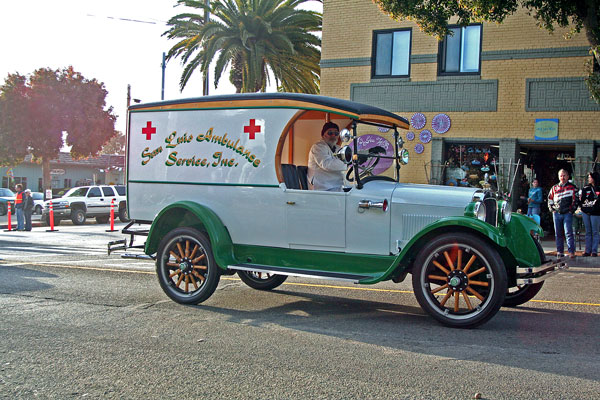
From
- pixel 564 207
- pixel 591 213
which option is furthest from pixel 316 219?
pixel 591 213

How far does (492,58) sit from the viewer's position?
17234mm

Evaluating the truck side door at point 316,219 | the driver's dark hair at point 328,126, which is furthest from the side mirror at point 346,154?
the driver's dark hair at point 328,126

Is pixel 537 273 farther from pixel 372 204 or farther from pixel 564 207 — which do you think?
pixel 564 207

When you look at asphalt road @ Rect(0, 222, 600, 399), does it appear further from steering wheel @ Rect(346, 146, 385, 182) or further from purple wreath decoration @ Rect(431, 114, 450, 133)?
purple wreath decoration @ Rect(431, 114, 450, 133)

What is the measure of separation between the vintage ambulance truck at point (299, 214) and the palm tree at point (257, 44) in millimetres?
14812

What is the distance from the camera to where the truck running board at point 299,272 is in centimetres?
607

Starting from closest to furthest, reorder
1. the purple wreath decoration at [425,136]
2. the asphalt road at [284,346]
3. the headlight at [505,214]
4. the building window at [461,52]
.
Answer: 1. the asphalt road at [284,346]
2. the headlight at [505,214]
3. the building window at [461,52]
4. the purple wreath decoration at [425,136]

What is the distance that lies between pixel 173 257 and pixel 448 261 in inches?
125

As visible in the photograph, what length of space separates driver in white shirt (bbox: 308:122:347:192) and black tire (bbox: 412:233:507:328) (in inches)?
54.2

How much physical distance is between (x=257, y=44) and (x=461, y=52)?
7642 mm

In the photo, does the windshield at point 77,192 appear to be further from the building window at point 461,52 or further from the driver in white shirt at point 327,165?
the driver in white shirt at point 327,165

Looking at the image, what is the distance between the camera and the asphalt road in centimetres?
416

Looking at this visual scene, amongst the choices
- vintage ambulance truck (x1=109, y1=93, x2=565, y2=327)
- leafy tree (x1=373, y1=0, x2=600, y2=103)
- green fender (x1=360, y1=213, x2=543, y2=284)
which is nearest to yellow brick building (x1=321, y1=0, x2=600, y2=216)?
leafy tree (x1=373, y1=0, x2=600, y2=103)

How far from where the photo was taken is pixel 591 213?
12539 millimetres
